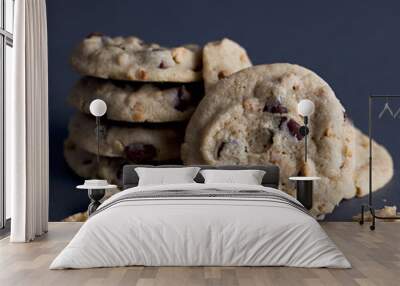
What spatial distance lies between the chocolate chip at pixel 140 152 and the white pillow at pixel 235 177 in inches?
37.5

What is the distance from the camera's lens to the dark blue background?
7488mm

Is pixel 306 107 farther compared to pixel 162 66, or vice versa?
pixel 162 66

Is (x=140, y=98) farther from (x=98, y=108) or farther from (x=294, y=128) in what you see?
(x=294, y=128)

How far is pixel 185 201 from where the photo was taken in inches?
197

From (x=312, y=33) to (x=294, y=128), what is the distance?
120 centimetres

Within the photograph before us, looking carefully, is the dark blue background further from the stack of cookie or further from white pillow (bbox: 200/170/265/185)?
white pillow (bbox: 200/170/265/185)

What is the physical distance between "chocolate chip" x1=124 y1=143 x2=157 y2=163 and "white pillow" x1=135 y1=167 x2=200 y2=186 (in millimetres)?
530

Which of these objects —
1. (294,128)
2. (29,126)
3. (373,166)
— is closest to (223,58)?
(294,128)

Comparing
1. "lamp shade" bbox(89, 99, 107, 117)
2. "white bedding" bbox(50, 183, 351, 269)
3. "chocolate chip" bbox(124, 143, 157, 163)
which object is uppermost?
"lamp shade" bbox(89, 99, 107, 117)

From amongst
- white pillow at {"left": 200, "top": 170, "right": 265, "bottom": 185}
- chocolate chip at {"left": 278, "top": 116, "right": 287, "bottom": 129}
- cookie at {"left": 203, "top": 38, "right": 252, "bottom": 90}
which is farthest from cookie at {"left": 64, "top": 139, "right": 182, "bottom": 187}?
chocolate chip at {"left": 278, "top": 116, "right": 287, "bottom": 129}

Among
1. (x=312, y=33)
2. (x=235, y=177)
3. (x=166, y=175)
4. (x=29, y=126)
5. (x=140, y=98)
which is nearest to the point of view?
(x=29, y=126)

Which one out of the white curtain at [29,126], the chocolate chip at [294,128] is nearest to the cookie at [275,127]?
the chocolate chip at [294,128]

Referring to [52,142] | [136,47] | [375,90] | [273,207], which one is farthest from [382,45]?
[52,142]

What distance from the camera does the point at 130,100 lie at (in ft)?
23.9
